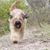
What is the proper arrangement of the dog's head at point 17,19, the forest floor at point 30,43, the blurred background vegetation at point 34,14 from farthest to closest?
1. the blurred background vegetation at point 34,14
2. the dog's head at point 17,19
3. the forest floor at point 30,43

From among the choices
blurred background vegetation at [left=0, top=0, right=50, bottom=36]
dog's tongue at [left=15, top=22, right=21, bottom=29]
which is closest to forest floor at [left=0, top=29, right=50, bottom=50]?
dog's tongue at [left=15, top=22, right=21, bottom=29]

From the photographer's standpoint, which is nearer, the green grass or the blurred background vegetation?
the blurred background vegetation

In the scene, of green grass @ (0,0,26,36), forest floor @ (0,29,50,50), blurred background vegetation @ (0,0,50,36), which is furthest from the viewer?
green grass @ (0,0,26,36)

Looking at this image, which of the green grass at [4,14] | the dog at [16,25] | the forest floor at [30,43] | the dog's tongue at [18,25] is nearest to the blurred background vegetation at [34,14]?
the green grass at [4,14]

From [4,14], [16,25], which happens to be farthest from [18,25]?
[4,14]

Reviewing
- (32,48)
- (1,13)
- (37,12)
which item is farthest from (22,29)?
(1,13)

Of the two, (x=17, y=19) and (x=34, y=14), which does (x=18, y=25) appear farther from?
(x=34, y=14)

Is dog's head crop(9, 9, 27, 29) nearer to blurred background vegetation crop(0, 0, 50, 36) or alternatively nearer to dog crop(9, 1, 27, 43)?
dog crop(9, 1, 27, 43)

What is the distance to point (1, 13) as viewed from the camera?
12148mm

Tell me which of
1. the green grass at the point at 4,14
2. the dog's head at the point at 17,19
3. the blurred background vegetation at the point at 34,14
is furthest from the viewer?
the green grass at the point at 4,14

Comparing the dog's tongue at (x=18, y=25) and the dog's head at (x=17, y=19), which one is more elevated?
the dog's head at (x=17, y=19)

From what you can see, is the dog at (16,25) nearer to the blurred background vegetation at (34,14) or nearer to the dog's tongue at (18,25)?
the dog's tongue at (18,25)

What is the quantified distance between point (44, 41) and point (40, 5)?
3049 millimetres

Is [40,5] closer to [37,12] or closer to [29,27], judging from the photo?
[37,12]
